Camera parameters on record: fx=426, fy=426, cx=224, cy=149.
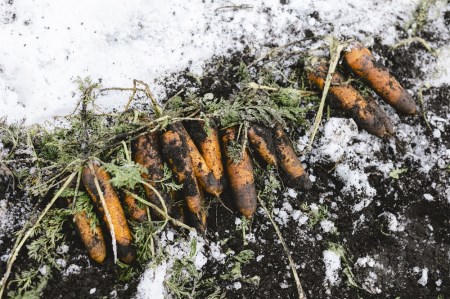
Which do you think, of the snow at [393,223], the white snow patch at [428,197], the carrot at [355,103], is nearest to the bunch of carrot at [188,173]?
the carrot at [355,103]

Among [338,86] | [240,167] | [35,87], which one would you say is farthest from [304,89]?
[35,87]

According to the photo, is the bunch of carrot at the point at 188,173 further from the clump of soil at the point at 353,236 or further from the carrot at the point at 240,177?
the clump of soil at the point at 353,236

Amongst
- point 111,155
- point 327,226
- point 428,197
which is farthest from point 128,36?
point 428,197

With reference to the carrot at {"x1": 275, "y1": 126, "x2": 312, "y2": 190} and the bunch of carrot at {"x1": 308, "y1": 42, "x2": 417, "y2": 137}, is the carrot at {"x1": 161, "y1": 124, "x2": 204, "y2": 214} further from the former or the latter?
the bunch of carrot at {"x1": 308, "y1": 42, "x2": 417, "y2": 137}

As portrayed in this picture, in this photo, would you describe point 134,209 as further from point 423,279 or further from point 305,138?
point 423,279

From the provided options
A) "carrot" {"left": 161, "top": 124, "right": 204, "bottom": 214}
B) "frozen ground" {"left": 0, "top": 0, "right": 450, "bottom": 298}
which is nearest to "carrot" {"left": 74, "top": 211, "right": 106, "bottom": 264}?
"frozen ground" {"left": 0, "top": 0, "right": 450, "bottom": 298}

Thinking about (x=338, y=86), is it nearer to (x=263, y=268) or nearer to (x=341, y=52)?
(x=341, y=52)

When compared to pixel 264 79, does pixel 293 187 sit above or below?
below
